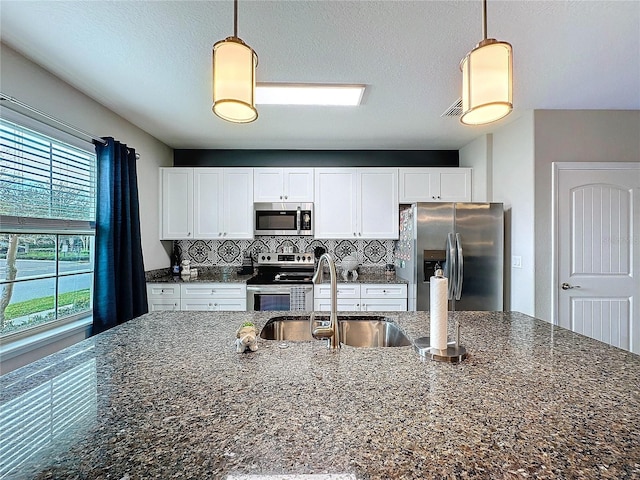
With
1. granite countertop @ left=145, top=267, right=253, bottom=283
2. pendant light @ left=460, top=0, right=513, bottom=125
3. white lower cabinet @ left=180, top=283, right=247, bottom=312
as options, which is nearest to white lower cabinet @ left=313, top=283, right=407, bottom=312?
white lower cabinet @ left=180, top=283, right=247, bottom=312

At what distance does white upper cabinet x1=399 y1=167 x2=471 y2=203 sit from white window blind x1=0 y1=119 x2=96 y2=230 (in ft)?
10.0

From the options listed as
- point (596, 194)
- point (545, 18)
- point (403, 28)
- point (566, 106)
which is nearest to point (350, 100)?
point (403, 28)

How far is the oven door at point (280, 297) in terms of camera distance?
11.1ft

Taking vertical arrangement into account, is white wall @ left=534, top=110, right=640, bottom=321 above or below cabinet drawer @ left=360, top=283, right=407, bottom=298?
above

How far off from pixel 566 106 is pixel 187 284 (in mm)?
3873

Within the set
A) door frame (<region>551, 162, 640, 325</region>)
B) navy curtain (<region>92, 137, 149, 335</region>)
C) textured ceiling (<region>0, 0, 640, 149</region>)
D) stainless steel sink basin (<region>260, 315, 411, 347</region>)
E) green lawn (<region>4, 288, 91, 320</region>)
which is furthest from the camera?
door frame (<region>551, 162, 640, 325</region>)

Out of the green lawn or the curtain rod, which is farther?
the green lawn

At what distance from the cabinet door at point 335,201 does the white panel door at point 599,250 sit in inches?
76.8

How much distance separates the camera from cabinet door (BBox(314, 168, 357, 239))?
375cm

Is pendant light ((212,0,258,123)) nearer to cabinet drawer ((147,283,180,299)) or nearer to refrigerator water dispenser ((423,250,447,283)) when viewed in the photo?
refrigerator water dispenser ((423,250,447,283))

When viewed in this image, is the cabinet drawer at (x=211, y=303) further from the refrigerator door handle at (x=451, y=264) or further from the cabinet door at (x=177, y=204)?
the refrigerator door handle at (x=451, y=264)

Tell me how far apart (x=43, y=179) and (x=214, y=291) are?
1.73 metres

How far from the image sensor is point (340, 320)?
170cm

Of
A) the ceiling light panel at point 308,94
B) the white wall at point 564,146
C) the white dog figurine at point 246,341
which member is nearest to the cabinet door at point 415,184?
the white wall at point 564,146
